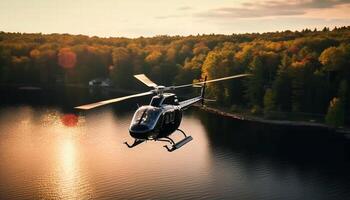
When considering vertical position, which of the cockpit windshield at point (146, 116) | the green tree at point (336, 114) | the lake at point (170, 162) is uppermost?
the cockpit windshield at point (146, 116)

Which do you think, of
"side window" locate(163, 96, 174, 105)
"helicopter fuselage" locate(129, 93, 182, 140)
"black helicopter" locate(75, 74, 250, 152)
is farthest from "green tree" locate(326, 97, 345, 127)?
"side window" locate(163, 96, 174, 105)

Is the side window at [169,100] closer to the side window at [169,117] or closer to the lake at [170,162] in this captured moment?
the side window at [169,117]

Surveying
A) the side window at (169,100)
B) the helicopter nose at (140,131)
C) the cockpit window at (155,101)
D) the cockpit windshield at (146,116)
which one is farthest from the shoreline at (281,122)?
the helicopter nose at (140,131)

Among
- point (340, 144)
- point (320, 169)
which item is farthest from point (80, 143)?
point (340, 144)

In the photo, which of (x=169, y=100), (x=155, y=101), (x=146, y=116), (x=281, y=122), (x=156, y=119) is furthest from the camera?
(x=281, y=122)

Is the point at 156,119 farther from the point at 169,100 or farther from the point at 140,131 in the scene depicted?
the point at 169,100

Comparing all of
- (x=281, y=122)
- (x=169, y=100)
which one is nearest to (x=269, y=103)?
(x=281, y=122)

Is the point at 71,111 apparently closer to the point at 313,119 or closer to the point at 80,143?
the point at 80,143
